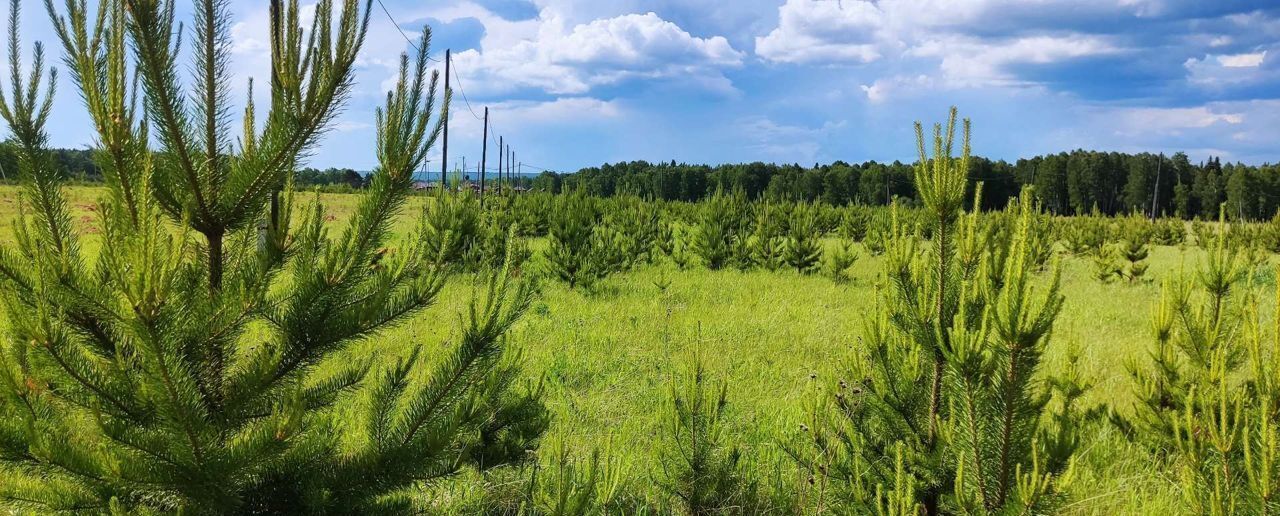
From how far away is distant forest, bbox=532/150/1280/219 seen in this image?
52188 mm

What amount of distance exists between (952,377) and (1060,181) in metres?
77.7

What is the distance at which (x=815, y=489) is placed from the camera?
336cm

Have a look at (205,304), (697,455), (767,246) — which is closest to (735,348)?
(697,455)

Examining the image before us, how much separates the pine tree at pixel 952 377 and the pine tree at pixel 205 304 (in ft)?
5.16

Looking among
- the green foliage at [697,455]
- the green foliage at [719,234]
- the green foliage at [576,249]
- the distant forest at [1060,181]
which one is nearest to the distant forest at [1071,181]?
the distant forest at [1060,181]

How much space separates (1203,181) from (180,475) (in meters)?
79.0

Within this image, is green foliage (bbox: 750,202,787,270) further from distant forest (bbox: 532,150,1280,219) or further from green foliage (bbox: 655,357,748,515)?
distant forest (bbox: 532,150,1280,219)

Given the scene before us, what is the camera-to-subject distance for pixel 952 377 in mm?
2465

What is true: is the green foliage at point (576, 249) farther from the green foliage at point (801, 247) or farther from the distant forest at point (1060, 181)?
the distant forest at point (1060, 181)

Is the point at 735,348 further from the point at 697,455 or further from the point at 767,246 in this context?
the point at 767,246

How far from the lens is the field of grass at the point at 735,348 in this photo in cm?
422

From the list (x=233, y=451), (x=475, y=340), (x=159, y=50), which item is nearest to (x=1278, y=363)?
(x=475, y=340)

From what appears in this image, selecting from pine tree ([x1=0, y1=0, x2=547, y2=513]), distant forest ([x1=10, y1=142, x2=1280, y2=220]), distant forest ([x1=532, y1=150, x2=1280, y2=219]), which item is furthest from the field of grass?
distant forest ([x1=532, y1=150, x2=1280, y2=219])

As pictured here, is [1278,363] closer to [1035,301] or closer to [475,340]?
[1035,301]
